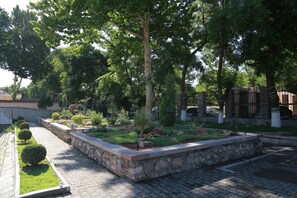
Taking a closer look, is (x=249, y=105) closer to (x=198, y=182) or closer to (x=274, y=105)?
(x=274, y=105)

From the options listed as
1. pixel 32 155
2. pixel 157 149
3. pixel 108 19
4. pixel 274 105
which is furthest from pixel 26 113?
pixel 157 149

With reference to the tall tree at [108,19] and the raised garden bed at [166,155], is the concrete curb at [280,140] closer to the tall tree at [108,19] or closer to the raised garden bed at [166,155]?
the raised garden bed at [166,155]

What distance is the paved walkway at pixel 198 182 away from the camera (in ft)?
15.6

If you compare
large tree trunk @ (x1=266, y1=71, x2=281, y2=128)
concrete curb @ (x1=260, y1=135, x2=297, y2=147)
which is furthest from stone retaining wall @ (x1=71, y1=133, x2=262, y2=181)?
large tree trunk @ (x1=266, y1=71, x2=281, y2=128)

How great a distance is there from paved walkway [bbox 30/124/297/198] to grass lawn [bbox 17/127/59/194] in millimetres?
356

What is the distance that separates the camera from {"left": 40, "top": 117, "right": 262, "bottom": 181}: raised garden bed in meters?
5.54

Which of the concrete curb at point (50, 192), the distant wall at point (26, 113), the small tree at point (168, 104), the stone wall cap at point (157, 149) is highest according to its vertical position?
the small tree at point (168, 104)

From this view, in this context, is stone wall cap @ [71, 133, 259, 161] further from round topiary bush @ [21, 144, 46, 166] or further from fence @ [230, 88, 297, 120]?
fence @ [230, 88, 297, 120]

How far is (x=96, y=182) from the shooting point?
550 cm

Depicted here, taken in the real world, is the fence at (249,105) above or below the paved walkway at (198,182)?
above

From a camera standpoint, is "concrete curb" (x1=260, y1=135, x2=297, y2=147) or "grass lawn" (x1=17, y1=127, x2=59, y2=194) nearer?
"grass lawn" (x1=17, y1=127, x2=59, y2=194)

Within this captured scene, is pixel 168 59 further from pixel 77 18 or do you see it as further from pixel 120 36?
pixel 77 18

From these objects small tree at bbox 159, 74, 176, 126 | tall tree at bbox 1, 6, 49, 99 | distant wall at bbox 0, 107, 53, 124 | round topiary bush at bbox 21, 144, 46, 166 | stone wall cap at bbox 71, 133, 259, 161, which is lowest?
round topiary bush at bbox 21, 144, 46, 166

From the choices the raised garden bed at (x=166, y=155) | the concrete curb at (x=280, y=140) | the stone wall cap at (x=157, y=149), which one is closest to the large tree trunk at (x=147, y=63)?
the concrete curb at (x=280, y=140)
